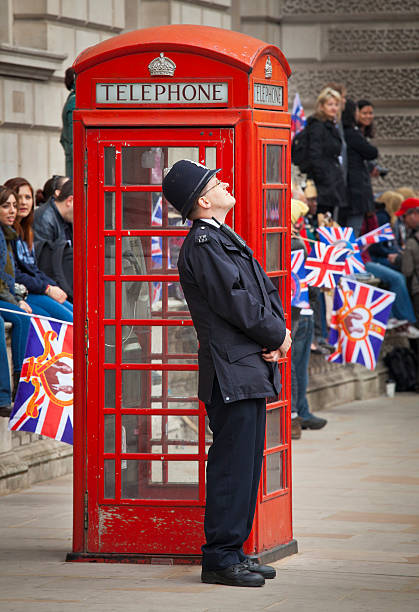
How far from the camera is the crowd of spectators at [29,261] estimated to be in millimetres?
8641

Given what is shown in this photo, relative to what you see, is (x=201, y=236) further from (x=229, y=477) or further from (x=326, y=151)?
(x=326, y=151)

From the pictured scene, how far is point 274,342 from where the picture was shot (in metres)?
5.93

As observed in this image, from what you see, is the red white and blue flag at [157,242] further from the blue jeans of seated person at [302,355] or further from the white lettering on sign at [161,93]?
the blue jeans of seated person at [302,355]

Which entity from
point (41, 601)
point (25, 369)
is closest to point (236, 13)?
point (25, 369)

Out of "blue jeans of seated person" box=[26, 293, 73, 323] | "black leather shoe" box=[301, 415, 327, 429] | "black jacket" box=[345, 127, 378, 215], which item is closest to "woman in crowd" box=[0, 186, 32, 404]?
"blue jeans of seated person" box=[26, 293, 73, 323]

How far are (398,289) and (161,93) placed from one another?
27.0ft

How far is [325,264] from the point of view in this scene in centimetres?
1198

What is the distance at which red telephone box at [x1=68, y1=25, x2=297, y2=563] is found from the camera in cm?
638

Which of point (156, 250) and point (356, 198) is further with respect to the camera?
point (356, 198)

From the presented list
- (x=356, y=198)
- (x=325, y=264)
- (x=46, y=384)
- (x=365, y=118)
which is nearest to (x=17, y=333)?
(x=46, y=384)

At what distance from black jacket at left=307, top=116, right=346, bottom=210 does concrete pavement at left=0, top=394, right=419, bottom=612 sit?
4.53 m

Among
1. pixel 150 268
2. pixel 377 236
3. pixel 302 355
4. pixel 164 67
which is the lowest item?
pixel 302 355

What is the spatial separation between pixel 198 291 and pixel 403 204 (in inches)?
365

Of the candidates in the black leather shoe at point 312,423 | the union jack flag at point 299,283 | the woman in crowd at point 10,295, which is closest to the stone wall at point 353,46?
the union jack flag at point 299,283
